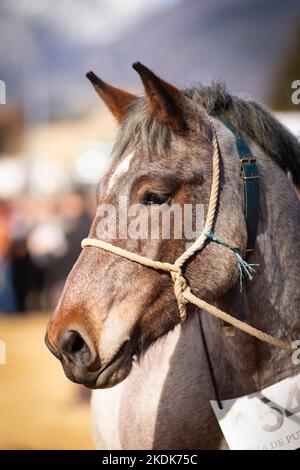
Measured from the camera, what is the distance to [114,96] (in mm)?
2568

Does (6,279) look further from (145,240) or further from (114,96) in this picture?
(145,240)

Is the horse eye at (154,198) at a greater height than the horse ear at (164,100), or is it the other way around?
the horse ear at (164,100)

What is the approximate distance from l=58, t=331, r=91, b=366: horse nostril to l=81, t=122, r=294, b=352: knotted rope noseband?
1.08 ft

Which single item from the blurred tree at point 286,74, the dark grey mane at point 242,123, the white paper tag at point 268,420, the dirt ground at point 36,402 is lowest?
the dirt ground at point 36,402

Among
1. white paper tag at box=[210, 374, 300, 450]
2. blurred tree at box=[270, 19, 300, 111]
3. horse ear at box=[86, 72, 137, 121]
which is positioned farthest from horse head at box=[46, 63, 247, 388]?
blurred tree at box=[270, 19, 300, 111]

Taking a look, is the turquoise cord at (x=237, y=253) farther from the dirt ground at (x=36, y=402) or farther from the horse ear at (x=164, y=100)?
the dirt ground at (x=36, y=402)

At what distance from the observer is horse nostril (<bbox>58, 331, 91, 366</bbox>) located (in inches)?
82.0

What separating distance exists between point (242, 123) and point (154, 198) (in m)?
0.52

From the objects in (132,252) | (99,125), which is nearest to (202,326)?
(132,252)

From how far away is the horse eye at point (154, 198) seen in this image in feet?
7.22

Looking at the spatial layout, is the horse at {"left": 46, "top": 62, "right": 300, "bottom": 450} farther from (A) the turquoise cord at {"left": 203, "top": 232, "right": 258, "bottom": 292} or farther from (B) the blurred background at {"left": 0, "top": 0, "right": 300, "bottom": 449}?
(B) the blurred background at {"left": 0, "top": 0, "right": 300, "bottom": 449}

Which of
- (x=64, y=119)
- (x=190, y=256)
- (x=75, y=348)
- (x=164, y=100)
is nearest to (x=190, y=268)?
(x=190, y=256)

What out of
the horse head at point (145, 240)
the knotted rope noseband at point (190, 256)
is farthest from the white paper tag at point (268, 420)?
the horse head at point (145, 240)

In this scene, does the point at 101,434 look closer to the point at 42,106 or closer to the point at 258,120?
the point at 258,120
